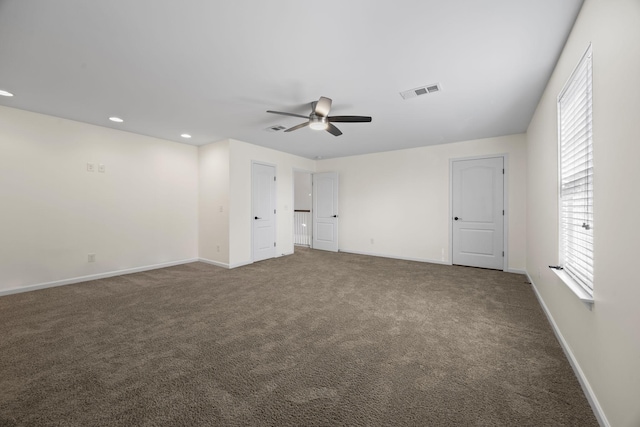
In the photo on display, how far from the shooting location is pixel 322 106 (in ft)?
9.62

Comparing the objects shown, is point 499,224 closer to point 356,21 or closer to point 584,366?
point 584,366

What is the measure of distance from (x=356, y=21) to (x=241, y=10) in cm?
82

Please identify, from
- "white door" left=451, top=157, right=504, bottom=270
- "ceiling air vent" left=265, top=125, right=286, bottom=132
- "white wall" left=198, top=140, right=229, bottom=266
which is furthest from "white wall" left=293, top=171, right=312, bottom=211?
"white door" left=451, top=157, right=504, bottom=270

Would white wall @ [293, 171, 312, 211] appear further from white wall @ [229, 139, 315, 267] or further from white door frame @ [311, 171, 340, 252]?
white wall @ [229, 139, 315, 267]

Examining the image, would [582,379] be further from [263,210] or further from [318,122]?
[263,210]

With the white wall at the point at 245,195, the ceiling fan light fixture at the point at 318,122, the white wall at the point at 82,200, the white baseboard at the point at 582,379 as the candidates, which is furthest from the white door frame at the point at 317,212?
the white baseboard at the point at 582,379

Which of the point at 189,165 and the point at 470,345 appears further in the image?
the point at 189,165

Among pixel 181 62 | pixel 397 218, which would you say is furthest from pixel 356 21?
pixel 397 218

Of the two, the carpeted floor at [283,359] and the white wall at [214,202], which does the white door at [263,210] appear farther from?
the carpeted floor at [283,359]

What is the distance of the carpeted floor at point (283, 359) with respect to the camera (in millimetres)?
1503

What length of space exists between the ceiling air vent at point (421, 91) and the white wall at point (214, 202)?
11.5 ft

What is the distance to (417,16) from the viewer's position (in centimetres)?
181

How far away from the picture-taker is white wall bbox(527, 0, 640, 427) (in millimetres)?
1137

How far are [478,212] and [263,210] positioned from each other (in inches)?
176
